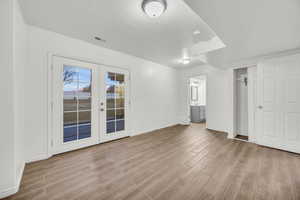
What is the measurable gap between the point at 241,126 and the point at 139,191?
3.94m

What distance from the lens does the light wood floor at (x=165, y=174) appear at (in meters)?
1.61

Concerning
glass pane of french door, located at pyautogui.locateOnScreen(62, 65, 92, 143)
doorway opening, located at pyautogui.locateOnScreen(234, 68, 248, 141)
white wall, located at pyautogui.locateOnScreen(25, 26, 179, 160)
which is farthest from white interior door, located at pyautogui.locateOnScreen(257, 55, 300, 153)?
glass pane of french door, located at pyautogui.locateOnScreen(62, 65, 92, 143)

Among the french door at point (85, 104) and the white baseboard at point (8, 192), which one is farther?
the french door at point (85, 104)

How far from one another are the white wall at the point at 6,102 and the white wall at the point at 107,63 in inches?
35.2

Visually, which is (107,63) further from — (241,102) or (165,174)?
(241,102)

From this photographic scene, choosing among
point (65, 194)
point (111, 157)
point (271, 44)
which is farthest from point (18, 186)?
point (271, 44)

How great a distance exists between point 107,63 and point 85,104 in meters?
1.24

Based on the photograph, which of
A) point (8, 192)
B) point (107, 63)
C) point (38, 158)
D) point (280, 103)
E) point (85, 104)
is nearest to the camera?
point (8, 192)

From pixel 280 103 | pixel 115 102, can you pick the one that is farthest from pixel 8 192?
pixel 280 103

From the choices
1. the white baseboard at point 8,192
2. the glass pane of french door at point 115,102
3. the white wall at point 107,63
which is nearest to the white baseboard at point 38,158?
the white wall at point 107,63

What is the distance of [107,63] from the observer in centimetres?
350

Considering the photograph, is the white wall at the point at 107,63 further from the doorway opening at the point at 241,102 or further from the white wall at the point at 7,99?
the doorway opening at the point at 241,102

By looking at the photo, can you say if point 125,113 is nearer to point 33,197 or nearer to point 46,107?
point 46,107

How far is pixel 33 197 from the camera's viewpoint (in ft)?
5.12
